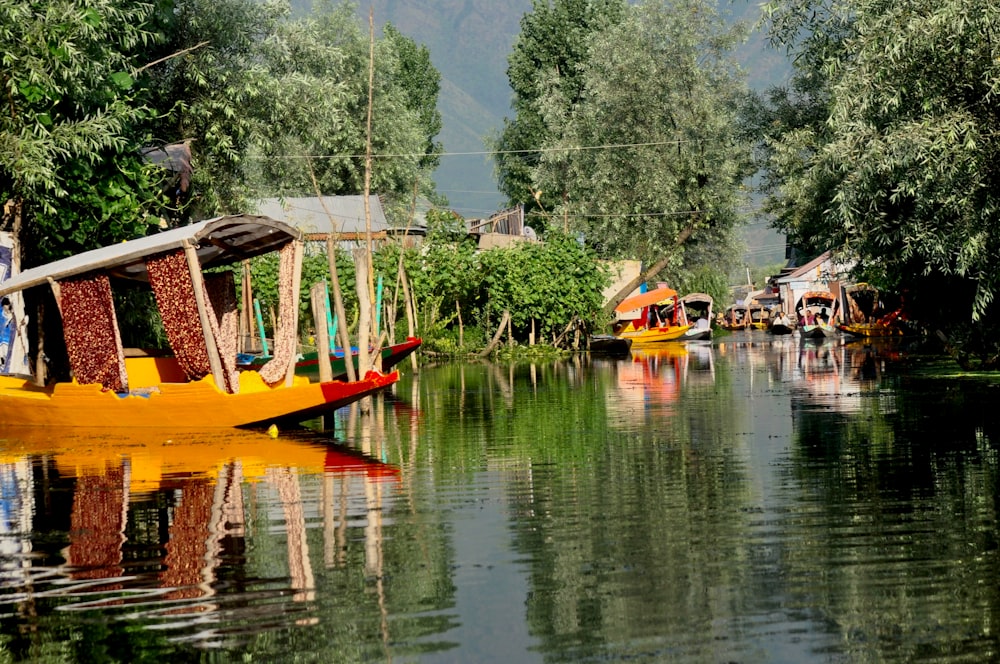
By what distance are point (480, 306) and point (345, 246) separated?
10568 mm

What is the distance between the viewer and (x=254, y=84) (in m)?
30.8

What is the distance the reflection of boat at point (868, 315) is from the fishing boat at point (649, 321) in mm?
8014

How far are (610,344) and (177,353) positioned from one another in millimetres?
31125

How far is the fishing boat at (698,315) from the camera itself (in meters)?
69.0

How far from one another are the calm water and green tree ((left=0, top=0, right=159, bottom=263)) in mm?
4725

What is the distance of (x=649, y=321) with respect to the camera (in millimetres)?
69125

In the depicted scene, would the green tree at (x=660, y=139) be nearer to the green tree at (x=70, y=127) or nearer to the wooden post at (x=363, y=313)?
the green tree at (x=70, y=127)

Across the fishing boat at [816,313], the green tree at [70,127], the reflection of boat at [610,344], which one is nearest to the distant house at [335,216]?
the reflection of boat at [610,344]

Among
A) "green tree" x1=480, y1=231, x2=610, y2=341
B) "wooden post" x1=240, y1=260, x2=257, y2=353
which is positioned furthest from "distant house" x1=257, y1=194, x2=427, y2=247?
"wooden post" x1=240, y1=260, x2=257, y2=353

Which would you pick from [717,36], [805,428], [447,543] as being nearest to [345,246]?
[717,36]

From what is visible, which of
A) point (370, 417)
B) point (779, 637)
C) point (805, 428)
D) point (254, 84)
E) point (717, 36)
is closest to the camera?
point (779, 637)

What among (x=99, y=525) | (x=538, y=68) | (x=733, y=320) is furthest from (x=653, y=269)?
(x=733, y=320)

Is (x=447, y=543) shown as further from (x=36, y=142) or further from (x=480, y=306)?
(x=480, y=306)

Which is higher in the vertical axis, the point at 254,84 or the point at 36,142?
the point at 254,84
